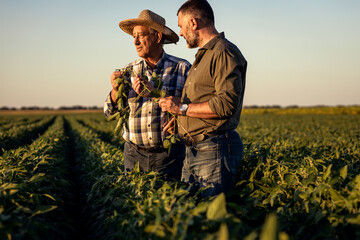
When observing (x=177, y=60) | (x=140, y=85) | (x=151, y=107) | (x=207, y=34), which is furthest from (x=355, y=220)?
(x=177, y=60)

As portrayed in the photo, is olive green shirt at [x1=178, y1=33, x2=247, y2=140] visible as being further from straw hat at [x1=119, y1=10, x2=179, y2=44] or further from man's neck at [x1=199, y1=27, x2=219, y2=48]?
straw hat at [x1=119, y1=10, x2=179, y2=44]

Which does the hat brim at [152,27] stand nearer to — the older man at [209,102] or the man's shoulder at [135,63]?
the man's shoulder at [135,63]

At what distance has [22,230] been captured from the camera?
181cm

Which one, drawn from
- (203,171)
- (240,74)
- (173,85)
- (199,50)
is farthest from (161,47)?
(203,171)

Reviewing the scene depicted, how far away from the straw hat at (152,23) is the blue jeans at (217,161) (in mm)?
1682

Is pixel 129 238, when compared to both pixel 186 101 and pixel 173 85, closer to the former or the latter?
pixel 186 101

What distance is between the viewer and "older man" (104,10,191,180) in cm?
331

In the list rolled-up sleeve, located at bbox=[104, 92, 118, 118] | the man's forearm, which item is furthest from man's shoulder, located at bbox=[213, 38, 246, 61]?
rolled-up sleeve, located at bbox=[104, 92, 118, 118]

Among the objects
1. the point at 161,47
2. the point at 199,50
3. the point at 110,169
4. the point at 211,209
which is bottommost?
the point at 110,169

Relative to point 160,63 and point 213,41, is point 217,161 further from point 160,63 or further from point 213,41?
point 160,63

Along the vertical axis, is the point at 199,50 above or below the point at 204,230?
above

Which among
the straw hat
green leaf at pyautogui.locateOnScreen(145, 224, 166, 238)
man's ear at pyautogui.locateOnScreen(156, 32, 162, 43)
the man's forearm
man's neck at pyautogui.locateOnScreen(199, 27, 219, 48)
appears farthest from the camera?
man's ear at pyautogui.locateOnScreen(156, 32, 162, 43)

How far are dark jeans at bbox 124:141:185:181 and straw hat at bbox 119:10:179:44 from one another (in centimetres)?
144

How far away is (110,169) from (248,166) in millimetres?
2113
